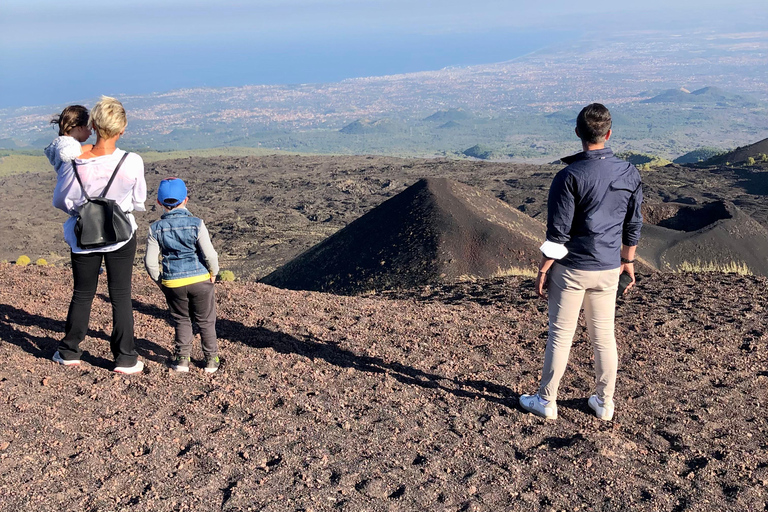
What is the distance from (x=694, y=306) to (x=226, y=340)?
586 centimetres

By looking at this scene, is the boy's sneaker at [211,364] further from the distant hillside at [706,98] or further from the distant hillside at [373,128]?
the distant hillside at [706,98]

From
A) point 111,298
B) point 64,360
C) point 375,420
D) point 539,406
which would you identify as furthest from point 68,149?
point 539,406

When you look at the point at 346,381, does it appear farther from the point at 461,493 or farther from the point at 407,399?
the point at 461,493

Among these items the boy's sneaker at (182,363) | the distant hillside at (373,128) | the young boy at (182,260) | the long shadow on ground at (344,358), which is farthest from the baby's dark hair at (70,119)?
the distant hillside at (373,128)

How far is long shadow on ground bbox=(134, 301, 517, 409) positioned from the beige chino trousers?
76 cm

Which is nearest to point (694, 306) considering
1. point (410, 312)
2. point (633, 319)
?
point (633, 319)

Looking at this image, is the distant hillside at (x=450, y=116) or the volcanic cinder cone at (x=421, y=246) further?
the distant hillside at (x=450, y=116)

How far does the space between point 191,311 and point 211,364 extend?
0.56 m

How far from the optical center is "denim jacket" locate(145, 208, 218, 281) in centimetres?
468

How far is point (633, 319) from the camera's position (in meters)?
7.38

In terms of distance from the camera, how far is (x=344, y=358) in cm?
604

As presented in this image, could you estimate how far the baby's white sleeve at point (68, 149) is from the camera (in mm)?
4402

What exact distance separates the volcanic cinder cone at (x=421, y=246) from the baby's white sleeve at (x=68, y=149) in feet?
28.9

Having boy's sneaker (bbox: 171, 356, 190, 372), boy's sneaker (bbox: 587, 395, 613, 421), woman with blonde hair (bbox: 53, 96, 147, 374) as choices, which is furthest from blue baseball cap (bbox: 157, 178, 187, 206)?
boy's sneaker (bbox: 587, 395, 613, 421)
